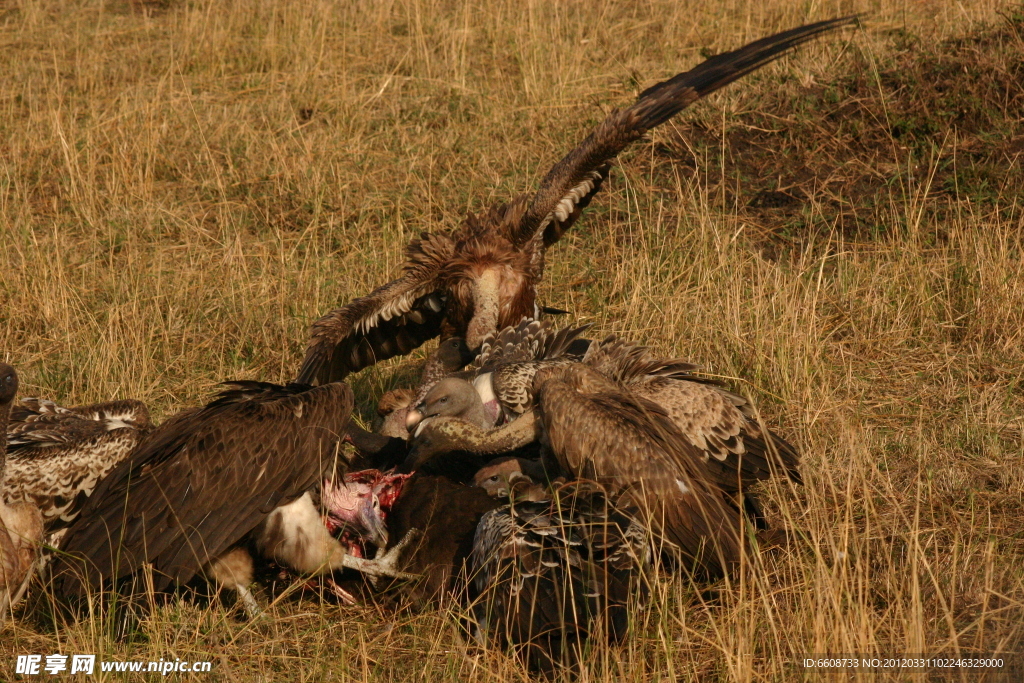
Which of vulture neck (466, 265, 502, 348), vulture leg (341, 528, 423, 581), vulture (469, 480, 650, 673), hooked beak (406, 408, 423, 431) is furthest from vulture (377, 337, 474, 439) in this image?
vulture (469, 480, 650, 673)

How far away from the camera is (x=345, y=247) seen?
22.7 ft

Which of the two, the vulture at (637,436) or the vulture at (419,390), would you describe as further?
the vulture at (419,390)

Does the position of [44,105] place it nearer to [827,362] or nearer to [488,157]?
[488,157]

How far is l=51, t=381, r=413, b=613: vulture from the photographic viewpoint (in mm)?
3740

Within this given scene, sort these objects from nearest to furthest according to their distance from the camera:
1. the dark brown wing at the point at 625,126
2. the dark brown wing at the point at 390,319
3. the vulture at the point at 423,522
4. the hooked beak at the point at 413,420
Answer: the vulture at the point at 423,522 → the hooked beak at the point at 413,420 → the dark brown wing at the point at 625,126 → the dark brown wing at the point at 390,319

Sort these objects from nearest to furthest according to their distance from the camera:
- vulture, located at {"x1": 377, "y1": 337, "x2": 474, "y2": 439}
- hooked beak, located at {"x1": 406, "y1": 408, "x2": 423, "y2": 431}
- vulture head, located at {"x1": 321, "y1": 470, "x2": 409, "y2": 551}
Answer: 1. vulture head, located at {"x1": 321, "y1": 470, "x2": 409, "y2": 551}
2. hooked beak, located at {"x1": 406, "y1": 408, "x2": 423, "y2": 431}
3. vulture, located at {"x1": 377, "y1": 337, "x2": 474, "y2": 439}

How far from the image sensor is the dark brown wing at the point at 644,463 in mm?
3791

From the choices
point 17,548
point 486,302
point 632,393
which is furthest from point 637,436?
point 17,548

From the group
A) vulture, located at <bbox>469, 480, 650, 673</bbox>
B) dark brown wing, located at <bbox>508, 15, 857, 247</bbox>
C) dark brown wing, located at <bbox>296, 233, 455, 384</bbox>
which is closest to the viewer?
vulture, located at <bbox>469, 480, 650, 673</bbox>

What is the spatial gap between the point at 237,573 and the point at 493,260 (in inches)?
99.6

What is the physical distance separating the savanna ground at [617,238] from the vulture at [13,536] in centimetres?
21

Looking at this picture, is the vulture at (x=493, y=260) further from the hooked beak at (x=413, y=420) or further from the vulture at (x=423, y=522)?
the vulture at (x=423, y=522)

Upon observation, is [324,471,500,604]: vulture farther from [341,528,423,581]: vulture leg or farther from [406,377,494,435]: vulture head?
[406,377,494,435]: vulture head

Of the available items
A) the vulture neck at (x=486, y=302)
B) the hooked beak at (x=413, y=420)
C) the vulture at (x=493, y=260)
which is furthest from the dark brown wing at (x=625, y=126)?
the hooked beak at (x=413, y=420)
